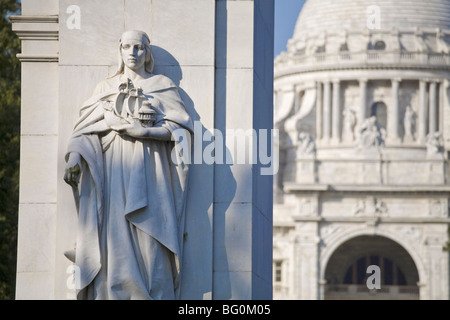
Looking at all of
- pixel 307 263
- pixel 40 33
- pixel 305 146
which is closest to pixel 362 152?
pixel 305 146

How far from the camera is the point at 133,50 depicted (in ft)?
33.3

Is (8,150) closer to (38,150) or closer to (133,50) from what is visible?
(38,150)

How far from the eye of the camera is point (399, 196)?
95.9 meters

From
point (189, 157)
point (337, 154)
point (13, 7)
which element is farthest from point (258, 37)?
point (337, 154)

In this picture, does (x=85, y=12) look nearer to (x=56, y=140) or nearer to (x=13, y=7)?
(x=56, y=140)

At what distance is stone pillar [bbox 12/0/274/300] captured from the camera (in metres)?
10.2

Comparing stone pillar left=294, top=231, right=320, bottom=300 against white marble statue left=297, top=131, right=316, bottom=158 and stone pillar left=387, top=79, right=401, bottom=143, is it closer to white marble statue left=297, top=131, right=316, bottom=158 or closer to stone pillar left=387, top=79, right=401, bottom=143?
white marble statue left=297, top=131, right=316, bottom=158

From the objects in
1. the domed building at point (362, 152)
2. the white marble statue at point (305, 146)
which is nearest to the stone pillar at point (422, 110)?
the domed building at point (362, 152)

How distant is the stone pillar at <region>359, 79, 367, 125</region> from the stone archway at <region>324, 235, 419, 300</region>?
12750 millimetres

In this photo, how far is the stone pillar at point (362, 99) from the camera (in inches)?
4491

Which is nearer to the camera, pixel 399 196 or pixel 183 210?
pixel 183 210

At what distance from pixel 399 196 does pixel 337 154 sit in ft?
51.3

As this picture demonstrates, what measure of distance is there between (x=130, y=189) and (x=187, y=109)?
823 millimetres

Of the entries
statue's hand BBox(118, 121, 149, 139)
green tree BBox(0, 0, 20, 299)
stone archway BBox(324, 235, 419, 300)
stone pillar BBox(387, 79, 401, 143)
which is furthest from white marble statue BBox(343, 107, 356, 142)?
statue's hand BBox(118, 121, 149, 139)
